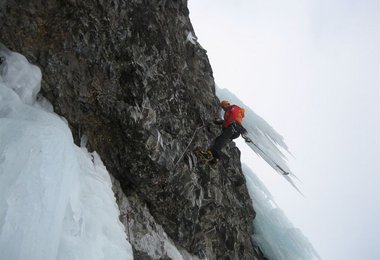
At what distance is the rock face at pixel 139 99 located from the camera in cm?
567

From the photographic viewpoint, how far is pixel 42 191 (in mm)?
3484

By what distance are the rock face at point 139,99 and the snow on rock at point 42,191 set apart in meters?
0.54

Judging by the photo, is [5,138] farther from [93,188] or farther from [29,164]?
[93,188]

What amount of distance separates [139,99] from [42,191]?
3.35 metres

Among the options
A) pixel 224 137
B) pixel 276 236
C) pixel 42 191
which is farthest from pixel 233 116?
pixel 42 191

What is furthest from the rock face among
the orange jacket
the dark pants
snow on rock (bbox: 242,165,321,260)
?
snow on rock (bbox: 242,165,321,260)

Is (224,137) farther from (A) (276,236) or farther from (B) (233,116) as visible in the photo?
(A) (276,236)

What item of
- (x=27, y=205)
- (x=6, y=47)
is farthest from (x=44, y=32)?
(x=27, y=205)

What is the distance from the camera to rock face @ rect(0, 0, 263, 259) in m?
5.67

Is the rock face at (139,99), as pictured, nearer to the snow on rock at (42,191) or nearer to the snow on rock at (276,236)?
the snow on rock at (42,191)

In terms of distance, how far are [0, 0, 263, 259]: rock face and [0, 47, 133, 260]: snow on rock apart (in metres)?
0.54

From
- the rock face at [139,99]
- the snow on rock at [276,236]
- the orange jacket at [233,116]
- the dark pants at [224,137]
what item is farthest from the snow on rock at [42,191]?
the snow on rock at [276,236]

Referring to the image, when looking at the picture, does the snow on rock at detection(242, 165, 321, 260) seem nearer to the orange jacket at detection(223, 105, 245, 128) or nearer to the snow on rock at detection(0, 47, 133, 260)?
the orange jacket at detection(223, 105, 245, 128)

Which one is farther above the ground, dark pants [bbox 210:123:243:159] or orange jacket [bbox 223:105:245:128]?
orange jacket [bbox 223:105:245:128]
